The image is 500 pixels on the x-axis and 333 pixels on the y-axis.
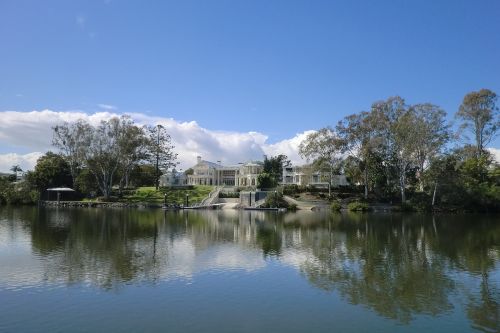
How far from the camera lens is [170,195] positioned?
80.9 meters

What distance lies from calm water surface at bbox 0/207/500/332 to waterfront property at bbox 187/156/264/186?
247 feet

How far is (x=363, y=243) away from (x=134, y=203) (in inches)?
2074

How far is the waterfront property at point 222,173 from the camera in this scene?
108550 millimetres

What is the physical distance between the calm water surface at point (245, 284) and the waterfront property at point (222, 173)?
7541cm

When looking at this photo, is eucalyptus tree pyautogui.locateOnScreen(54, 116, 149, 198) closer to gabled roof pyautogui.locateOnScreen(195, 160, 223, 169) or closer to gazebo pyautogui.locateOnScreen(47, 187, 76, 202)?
gazebo pyautogui.locateOnScreen(47, 187, 76, 202)

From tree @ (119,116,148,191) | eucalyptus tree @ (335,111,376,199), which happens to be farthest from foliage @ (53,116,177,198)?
eucalyptus tree @ (335,111,376,199)

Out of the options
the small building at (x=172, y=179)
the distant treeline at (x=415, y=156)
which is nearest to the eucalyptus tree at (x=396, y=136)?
the distant treeline at (x=415, y=156)

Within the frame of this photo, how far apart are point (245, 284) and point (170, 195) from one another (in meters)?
64.5

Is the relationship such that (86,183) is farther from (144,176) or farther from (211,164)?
(211,164)

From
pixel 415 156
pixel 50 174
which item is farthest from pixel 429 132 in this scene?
pixel 50 174

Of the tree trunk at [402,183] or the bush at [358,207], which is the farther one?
the bush at [358,207]

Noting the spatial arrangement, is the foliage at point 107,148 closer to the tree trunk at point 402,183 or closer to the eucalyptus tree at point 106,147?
the eucalyptus tree at point 106,147

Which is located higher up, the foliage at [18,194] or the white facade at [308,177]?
the white facade at [308,177]

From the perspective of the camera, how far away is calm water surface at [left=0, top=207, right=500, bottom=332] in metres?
13.3
